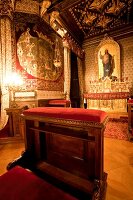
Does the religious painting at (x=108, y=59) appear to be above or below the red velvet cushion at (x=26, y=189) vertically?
above

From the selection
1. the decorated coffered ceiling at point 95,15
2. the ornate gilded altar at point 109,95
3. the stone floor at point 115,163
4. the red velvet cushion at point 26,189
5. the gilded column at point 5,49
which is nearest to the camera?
the red velvet cushion at point 26,189

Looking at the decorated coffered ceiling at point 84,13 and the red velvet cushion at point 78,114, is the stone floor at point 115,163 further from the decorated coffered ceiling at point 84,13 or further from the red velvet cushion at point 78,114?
the decorated coffered ceiling at point 84,13

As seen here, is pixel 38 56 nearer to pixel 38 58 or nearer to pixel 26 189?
pixel 38 58

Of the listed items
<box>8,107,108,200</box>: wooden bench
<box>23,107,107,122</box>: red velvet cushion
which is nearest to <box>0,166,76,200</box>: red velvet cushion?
<box>8,107,108,200</box>: wooden bench

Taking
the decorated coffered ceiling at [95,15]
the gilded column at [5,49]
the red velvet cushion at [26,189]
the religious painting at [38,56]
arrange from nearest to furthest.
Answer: the red velvet cushion at [26,189] → the gilded column at [5,49] → the religious painting at [38,56] → the decorated coffered ceiling at [95,15]

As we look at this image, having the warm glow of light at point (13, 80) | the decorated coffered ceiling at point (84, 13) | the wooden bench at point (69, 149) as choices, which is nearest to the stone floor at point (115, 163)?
the wooden bench at point (69, 149)

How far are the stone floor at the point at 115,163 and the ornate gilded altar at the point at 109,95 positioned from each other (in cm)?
383

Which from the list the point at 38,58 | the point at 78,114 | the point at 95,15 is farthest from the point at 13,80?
the point at 95,15

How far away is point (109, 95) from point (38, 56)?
13.6 ft

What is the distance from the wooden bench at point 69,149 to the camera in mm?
1332

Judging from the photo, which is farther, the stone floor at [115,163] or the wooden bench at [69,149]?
the stone floor at [115,163]

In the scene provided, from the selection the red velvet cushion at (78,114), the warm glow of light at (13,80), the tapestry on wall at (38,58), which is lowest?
the red velvet cushion at (78,114)

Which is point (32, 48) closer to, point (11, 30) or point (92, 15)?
point (11, 30)

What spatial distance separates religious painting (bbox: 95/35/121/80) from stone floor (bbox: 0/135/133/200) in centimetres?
560
